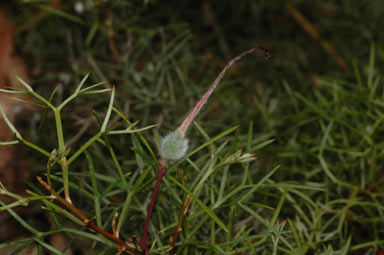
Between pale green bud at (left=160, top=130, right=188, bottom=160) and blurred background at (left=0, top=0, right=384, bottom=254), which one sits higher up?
pale green bud at (left=160, top=130, right=188, bottom=160)

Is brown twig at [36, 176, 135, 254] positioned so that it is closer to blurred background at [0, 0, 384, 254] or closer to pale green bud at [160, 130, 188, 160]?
pale green bud at [160, 130, 188, 160]

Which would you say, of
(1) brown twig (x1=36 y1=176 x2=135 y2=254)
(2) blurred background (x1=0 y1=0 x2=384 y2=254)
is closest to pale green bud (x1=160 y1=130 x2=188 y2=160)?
(1) brown twig (x1=36 y1=176 x2=135 y2=254)

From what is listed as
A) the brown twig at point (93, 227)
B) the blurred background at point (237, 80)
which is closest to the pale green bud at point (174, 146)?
the brown twig at point (93, 227)

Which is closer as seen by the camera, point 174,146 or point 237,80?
point 174,146

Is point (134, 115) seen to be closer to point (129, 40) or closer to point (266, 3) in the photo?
point (129, 40)

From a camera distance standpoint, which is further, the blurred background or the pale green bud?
the blurred background

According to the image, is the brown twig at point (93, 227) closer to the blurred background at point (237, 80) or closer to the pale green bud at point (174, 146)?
the pale green bud at point (174, 146)

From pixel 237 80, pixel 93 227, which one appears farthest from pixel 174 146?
pixel 237 80

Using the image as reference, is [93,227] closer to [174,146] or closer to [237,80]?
[174,146]
